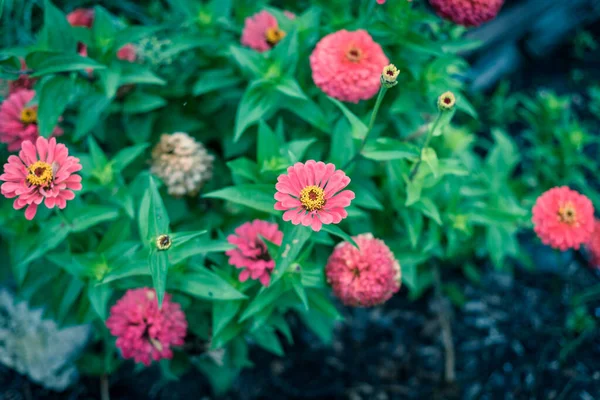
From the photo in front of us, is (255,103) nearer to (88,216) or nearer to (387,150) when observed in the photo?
(387,150)

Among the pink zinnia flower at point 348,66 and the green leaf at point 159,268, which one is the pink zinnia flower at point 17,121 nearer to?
the green leaf at point 159,268

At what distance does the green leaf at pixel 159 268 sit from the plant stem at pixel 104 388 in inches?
44.5

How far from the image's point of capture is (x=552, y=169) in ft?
8.07

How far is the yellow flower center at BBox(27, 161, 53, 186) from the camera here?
1.21 meters

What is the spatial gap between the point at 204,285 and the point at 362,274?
460mm

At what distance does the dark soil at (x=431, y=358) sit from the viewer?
7.11 ft

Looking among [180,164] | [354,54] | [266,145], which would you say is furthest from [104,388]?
[354,54]

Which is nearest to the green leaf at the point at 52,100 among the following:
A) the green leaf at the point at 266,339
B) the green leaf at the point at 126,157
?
the green leaf at the point at 126,157

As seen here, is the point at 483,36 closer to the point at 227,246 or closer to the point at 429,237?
the point at 429,237

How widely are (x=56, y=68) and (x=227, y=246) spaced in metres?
0.72

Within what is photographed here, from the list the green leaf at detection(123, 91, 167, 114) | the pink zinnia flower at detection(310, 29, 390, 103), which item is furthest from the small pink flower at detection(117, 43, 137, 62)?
the pink zinnia flower at detection(310, 29, 390, 103)

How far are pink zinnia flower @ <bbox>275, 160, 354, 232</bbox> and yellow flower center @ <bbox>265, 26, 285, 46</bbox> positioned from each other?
32.2 inches

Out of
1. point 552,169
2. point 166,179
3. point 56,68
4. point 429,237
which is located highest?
point 56,68

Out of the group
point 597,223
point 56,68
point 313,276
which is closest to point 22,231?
point 56,68
